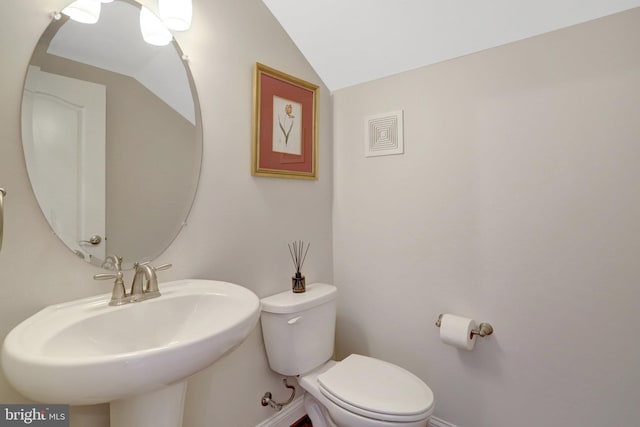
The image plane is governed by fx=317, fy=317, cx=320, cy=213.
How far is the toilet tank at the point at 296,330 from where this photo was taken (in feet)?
4.64

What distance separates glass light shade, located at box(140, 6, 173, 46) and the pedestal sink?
896 mm

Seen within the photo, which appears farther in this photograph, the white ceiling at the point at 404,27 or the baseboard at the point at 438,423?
the baseboard at the point at 438,423

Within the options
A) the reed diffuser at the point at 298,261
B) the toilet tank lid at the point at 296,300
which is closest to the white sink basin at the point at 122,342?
the toilet tank lid at the point at 296,300

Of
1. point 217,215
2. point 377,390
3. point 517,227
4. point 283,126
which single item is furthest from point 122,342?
point 517,227

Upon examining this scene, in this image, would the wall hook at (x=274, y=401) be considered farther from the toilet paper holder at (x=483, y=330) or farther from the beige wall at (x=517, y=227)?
the toilet paper holder at (x=483, y=330)

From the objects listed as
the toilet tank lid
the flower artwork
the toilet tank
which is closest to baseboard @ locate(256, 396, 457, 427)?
the toilet tank

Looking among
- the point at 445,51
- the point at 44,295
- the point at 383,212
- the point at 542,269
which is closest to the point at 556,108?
the point at 445,51

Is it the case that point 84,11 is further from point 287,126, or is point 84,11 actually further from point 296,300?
point 296,300

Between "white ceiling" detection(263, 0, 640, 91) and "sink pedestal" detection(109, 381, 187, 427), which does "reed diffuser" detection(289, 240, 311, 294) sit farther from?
"white ceiling" detection(263, 0, 640, 91)

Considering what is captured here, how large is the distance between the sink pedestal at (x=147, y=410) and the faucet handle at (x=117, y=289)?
28cm

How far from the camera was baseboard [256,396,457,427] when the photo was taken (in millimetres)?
1550

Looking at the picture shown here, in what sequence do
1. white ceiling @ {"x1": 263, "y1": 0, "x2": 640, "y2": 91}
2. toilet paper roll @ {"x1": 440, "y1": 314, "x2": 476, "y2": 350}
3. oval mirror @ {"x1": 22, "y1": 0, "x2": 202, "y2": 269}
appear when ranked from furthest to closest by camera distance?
toilet paper roll @ {"x1": 440, "y1": 314, "x2": 476, "y2": 350} < white ceiling @ {"x1": 263, "y1": 0, "x2": 640, "y2": 91} < oval mirror @ {"x1": 22, "y1": 0, "x2": 202, "y2": 269}

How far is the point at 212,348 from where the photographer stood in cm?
77

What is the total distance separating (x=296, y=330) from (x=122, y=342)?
0.69 m
